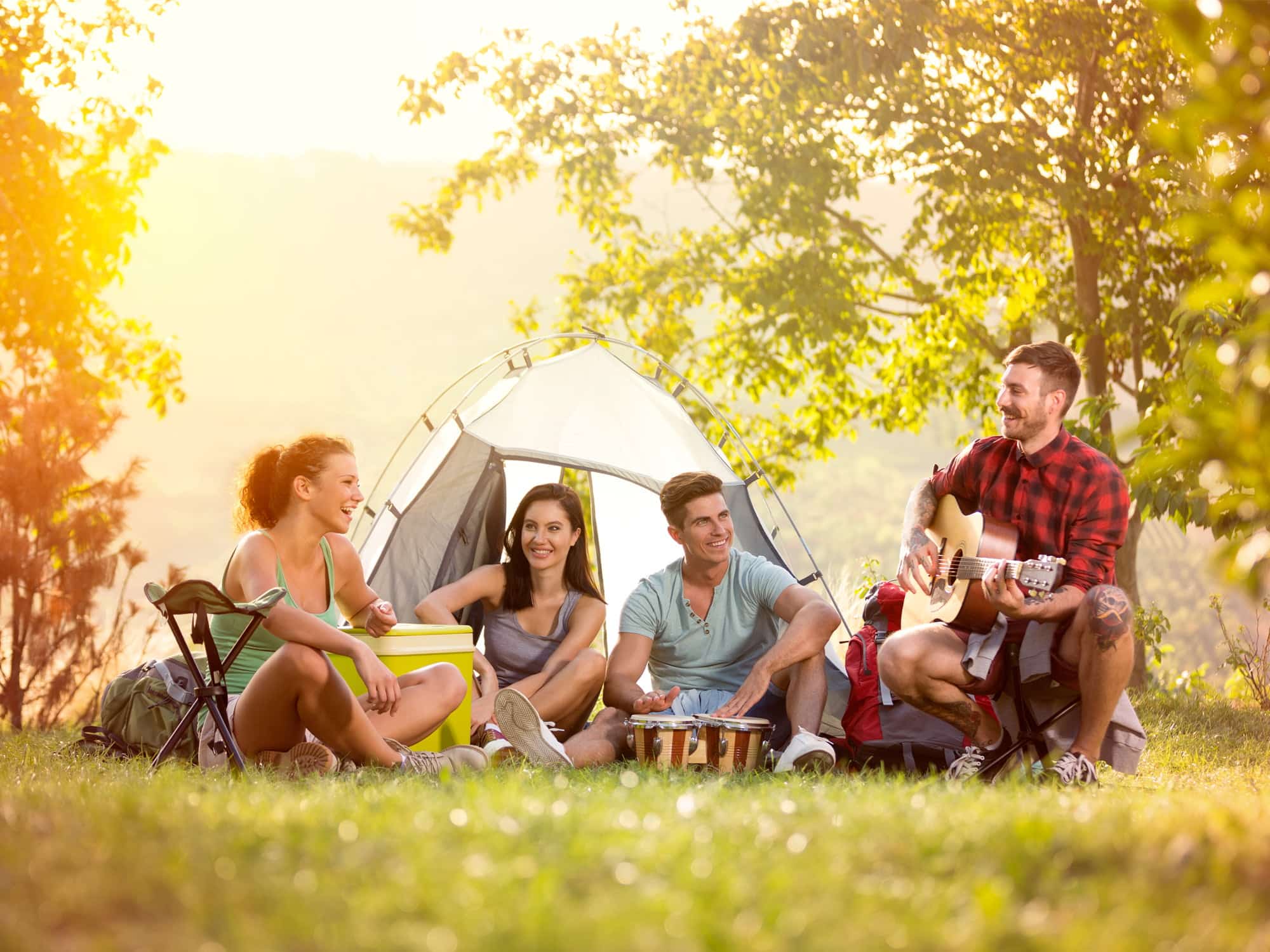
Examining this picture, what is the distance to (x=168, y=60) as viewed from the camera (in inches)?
281

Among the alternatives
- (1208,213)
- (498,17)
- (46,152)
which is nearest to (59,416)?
(46,152)

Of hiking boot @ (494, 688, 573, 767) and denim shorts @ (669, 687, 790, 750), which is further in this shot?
denim shorts @ (669, 687, 790, 750)

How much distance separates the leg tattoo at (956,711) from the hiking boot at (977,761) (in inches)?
3.2

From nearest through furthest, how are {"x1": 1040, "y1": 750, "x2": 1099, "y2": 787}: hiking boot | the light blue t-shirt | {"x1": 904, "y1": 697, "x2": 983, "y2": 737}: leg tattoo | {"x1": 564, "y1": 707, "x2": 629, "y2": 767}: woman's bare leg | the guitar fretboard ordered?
1. {"x1": 1040, "y1": 750, "x2": 1099, "y2": 787}: hiking boot
2. the guitar fretboard
3. {"x1": 904, "y1": 697, "x2": 983, "y2": 737}: leg tattoo
4. {"x1": 564, "y1": 707, "x2": 629, "y2": 767}: woman's bare leg
5. the light blue t-shirt

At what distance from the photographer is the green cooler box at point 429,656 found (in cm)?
394

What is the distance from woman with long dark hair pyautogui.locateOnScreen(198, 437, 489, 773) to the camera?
135 inches

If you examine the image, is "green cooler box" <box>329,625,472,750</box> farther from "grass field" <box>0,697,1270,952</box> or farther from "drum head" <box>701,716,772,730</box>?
"grass field" <box>0,697,1270,952</box>

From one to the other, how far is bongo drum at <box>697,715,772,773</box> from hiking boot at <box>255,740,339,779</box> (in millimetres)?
1202

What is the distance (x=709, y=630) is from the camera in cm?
463

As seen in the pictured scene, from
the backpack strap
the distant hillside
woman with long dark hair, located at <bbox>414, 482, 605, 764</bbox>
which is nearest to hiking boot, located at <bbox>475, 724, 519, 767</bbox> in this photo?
woman with long dark hair, located at <bbox>414, 482, 605, 764</bbox>

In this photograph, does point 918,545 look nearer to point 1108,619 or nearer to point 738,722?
point 1108,619

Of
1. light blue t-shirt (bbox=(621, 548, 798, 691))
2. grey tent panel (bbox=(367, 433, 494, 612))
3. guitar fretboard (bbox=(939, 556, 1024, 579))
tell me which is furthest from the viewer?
grey tent panel (bbox=(367, 433, 494, 612))

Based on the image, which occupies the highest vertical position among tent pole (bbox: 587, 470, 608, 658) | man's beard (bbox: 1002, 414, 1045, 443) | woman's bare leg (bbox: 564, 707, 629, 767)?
man's beard (bbox: 1002, 414, 1045, 443)

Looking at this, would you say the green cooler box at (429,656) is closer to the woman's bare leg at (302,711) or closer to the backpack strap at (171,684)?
the woman's bare leg at (302,711)
